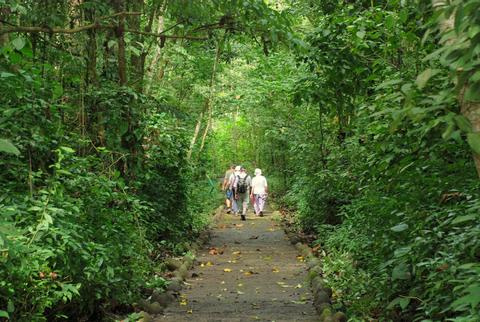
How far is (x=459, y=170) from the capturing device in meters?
4.45

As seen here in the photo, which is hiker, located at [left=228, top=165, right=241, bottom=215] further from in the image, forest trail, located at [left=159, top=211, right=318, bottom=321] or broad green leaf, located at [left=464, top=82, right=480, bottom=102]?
broad green leaf, located at [left=464, top=82, right=480, bottom=102]

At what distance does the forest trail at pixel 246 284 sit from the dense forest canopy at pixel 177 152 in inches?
23.1

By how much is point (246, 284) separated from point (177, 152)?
3.42 metres

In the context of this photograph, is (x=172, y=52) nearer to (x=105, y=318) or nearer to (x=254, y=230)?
(x=254, y=230)

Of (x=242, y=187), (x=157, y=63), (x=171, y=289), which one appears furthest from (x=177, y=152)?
(x=242, y=187)

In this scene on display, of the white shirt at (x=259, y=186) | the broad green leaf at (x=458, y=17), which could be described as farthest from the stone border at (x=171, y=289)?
the white shirt at (x=259, y=186)

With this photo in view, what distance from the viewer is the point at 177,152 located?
427 inches

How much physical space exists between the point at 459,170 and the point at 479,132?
103 inches

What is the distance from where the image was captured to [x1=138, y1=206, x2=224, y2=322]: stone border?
21.4 ft

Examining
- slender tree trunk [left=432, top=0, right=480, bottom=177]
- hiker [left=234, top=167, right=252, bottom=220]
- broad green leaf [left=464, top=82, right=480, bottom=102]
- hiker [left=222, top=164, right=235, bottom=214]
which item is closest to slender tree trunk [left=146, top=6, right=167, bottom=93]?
hiker [left=234, top=167, right=252, bottom=220]

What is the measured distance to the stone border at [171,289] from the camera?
6508 mm

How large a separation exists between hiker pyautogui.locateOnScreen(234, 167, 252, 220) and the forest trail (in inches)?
140

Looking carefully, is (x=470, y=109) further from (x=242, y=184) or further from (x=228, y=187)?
(x=228, y=187)

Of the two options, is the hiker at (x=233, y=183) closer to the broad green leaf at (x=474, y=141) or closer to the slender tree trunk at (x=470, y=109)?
the slender tree trunk at (x=470, y=109)
